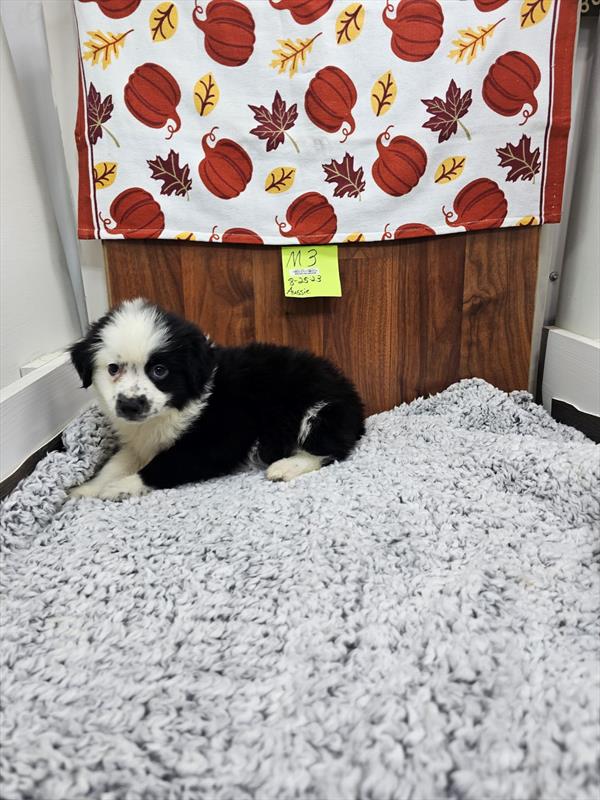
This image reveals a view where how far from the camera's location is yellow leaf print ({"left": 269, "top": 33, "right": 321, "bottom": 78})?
54.5 inches

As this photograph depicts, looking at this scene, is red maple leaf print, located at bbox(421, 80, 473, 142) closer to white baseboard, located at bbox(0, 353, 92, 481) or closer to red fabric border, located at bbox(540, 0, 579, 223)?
red fabric border, located at bbox(540, 0, 579, 223)

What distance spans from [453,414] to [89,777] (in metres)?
1.23

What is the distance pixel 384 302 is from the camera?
5.28 ft

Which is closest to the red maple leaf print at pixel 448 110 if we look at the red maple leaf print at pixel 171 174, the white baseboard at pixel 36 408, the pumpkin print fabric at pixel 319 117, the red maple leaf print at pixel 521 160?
the pumpkin print fabric at pixel 319 117

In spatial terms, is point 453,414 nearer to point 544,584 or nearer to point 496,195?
point 496,195

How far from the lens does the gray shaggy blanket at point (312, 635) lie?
55 centimetres

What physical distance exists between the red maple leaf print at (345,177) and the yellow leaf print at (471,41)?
35 centimetres

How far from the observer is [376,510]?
106 centimetres

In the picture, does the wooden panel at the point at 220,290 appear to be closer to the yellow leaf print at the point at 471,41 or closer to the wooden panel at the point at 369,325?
the wooden panel at the point at 369,325

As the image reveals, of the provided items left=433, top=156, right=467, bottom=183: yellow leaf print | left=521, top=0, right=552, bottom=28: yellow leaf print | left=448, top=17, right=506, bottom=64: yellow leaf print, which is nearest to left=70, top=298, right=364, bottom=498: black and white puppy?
left=433, top=156, right=467, bottom=183: yellow leaf print

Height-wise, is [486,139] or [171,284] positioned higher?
[486,139]

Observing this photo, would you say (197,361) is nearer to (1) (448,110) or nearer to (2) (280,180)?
(2) (280,180)

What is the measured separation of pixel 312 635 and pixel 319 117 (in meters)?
1.25

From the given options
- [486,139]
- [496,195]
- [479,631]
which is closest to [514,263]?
[496,195]
